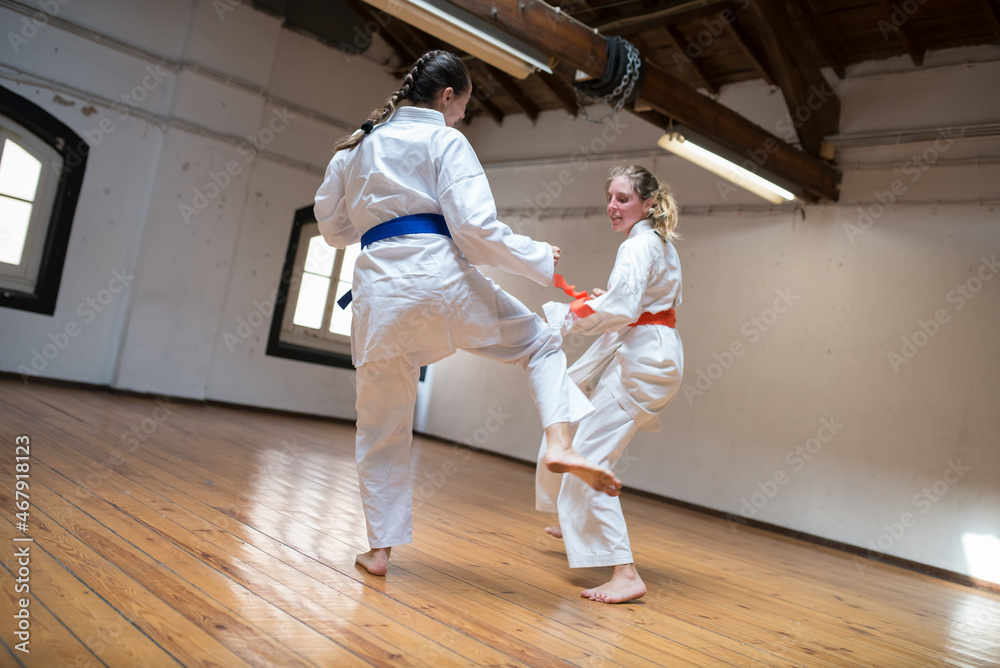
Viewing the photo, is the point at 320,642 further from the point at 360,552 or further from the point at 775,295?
the point at 775,295

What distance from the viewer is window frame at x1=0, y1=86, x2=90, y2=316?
18.5 ft

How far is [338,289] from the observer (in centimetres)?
756

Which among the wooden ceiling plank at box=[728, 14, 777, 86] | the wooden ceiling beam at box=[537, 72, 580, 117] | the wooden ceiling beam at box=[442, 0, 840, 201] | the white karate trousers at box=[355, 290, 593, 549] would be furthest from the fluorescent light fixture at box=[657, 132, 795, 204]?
the white karate trousers at box=[355, 290, 593, 549]

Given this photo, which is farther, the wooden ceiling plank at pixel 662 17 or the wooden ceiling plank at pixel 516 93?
the wooden ceiling plank at pixel 516 93

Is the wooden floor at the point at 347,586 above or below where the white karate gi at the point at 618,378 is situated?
below

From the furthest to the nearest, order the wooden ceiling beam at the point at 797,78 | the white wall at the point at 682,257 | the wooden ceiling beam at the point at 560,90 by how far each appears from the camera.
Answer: the wooden ceiling beam at the point at 560,90 → the wooden ceiling beam at the point at 797,78 → the white wall at the point at 682,257

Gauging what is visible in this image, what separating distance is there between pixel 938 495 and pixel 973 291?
49.7 inches

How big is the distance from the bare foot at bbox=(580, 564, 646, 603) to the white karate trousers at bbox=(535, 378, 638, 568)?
1.3 inches

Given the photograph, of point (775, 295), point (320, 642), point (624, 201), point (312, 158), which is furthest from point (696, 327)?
point (320, 642)

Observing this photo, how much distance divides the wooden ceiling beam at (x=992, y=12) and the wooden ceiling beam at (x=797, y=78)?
1.03 metres

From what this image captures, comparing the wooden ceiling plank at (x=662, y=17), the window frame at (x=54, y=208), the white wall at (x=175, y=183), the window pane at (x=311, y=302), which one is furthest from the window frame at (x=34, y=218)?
the wooden ceiling plank at (x=662, y=17)

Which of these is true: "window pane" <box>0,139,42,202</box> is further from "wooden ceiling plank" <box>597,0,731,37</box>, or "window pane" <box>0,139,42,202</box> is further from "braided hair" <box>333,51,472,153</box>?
"braided hair" <box>333,51,472,153</box>

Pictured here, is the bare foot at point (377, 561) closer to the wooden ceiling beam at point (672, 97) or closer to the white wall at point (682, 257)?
the wooden ceiling beam at point (672, 97)

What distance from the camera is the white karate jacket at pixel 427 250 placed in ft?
6.03
